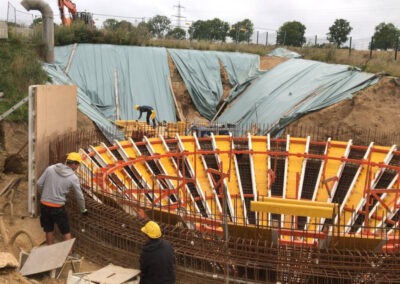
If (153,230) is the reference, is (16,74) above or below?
above

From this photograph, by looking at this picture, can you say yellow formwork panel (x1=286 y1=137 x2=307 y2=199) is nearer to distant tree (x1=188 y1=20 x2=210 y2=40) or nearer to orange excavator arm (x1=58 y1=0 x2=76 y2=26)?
orange excavator arm (x1=58 y1=0 x2=76 y2=26)

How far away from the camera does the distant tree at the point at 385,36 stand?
1419 inches

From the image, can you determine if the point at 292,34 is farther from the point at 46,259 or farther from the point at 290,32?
the point at 46,259

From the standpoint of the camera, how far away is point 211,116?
2023 centimetres

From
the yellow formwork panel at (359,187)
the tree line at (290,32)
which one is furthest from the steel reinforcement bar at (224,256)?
the tree line at (290,32)

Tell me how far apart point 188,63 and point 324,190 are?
1258 cm

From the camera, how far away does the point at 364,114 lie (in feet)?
48.3

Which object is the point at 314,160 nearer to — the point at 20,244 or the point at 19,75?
the point at 20,244

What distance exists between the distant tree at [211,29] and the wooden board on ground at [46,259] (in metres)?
37.9

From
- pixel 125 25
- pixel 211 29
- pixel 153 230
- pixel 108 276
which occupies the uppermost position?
pixel 211 29

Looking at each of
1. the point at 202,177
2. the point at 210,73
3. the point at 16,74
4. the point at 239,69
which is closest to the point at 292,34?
the point at 239,69

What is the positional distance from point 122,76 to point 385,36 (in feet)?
87.2

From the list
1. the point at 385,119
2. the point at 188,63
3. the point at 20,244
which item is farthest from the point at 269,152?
the point at 188,63

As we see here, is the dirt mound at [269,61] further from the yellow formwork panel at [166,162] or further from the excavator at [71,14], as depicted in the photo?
the yellow formwork panel at [166,162]
